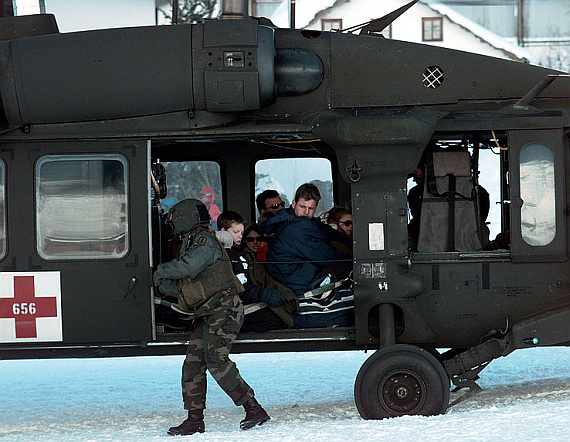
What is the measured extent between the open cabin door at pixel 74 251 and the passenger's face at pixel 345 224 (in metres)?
1.76

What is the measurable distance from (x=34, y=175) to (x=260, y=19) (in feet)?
7.27

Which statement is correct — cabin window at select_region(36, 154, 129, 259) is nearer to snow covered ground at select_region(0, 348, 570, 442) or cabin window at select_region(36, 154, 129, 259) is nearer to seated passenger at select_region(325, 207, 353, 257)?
snow covered ground at select_region(0, 348, 570, 442)

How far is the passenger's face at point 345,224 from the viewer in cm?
757

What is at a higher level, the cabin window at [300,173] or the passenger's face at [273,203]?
the cabin window at [300,173]

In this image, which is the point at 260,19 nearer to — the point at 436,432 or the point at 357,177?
the point at 357,177

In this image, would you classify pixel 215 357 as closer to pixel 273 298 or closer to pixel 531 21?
pixel 273 298

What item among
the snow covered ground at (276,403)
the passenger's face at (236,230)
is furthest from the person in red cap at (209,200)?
the snow covered ground at (276,403)

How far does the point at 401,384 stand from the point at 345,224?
5.51 feet

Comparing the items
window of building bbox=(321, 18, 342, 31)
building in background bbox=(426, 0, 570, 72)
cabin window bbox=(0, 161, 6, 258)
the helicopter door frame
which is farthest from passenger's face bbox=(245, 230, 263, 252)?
building in background bbox=(426, 0, 570, 72)

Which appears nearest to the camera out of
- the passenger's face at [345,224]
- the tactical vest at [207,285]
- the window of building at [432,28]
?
the tactical vest at [207,285]

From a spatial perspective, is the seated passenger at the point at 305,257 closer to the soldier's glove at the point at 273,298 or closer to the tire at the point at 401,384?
the soldier's glove at the point at 273,298

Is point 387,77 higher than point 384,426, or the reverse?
point 387,77

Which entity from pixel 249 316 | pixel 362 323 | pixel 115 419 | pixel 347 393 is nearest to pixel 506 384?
pixel 347 393

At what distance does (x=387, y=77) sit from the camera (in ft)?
22.6
